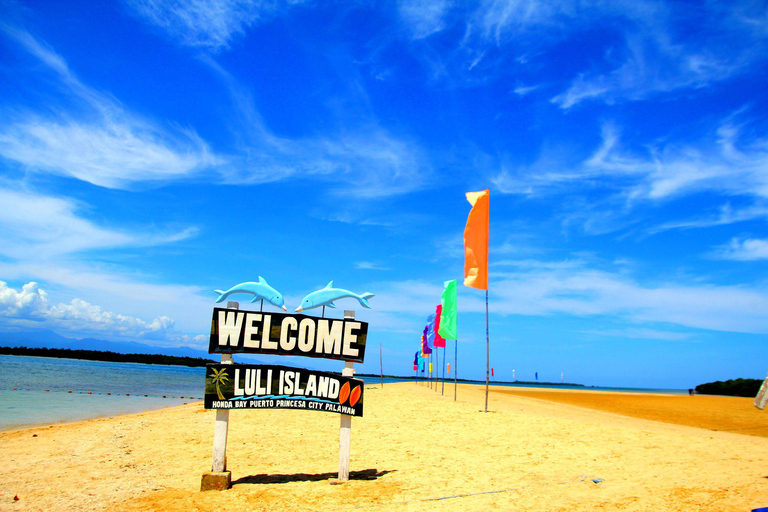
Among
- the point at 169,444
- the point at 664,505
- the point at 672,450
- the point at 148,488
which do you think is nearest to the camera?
the point at 664,505

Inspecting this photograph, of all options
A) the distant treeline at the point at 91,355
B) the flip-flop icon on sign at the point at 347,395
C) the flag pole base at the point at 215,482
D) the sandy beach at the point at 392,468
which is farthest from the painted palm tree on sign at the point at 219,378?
the distant treeline at the point at 91,355

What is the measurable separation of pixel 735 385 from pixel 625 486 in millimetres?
72234

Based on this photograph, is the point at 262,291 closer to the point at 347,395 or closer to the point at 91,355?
the point at 347,395

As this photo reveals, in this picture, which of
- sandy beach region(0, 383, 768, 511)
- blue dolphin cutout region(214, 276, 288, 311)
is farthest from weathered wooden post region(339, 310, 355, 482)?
blue dolphin cutout region(214, 276, 288, 311)

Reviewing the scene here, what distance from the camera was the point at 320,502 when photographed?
6.55m

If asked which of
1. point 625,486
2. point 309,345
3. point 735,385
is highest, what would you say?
point 309,345

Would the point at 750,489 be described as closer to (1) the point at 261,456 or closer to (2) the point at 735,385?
(1) the point at 261,456

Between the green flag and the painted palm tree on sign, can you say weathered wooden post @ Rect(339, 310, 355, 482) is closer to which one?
the painted palm tree on sign

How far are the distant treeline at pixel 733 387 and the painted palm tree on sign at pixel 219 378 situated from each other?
61.3m

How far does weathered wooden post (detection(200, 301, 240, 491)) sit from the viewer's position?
23.3 feet

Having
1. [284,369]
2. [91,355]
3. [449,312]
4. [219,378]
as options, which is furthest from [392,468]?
[91,355]

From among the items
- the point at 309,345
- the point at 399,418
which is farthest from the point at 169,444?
the point at 399,418

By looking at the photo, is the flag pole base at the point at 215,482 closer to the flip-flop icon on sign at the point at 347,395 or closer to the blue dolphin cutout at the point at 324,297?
the flip-flop icon on sign at the point at 347,395

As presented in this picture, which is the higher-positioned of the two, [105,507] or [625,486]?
[625,486]
